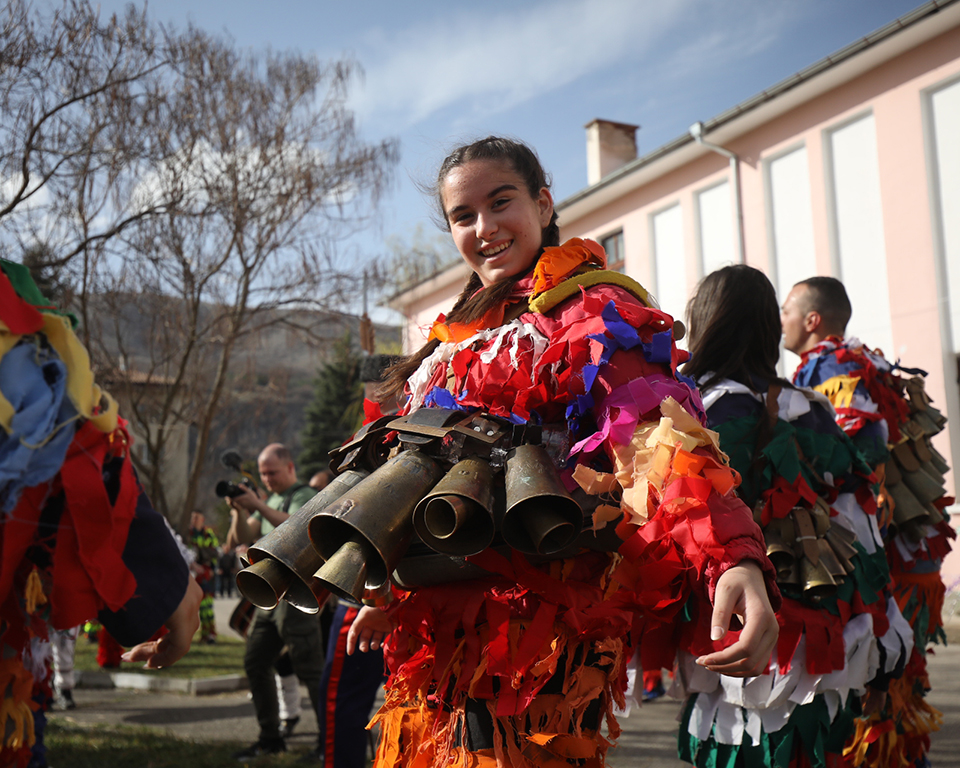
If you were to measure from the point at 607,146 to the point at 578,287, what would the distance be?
57.7ft

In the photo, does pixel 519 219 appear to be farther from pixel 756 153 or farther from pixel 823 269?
pixel 756 153

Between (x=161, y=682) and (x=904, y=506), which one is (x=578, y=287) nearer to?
(x=904, y=506)

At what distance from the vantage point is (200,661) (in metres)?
9.87

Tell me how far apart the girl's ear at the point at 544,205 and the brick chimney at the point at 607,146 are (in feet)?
55.0

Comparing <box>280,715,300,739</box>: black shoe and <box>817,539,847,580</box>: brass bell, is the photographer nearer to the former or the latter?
<box>280,715,300,739</box>: black shoe

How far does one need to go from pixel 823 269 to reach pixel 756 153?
7.89ft

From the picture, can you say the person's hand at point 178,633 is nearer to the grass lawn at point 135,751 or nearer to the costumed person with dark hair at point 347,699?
the costumed person with dark hair at point 347,699

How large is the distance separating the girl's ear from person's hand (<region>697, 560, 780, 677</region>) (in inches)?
44.5

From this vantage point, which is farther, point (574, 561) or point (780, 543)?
point (780, 543)

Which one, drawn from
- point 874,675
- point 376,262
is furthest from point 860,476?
point 376,262

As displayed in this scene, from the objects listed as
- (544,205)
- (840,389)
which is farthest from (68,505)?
(840,389)

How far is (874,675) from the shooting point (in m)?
2.68

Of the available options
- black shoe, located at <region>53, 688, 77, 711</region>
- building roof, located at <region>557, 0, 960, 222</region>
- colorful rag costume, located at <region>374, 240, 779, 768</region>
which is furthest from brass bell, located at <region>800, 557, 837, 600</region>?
building roof, located at <region>557, 0, 960, 222</region>

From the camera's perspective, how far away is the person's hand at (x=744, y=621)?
1.24 meters
